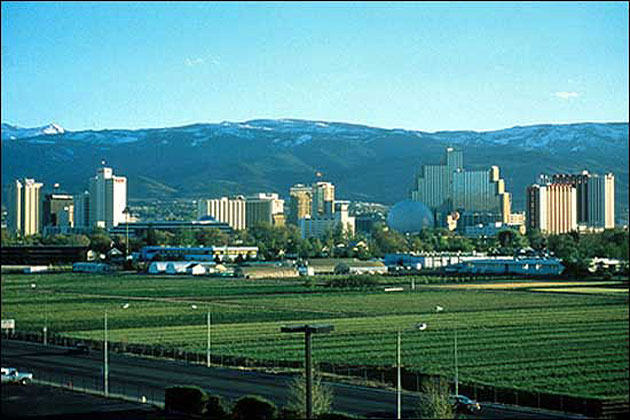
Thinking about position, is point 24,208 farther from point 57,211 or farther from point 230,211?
point 230,211

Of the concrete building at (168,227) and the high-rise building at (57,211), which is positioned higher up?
the high-rise building at (57,211)

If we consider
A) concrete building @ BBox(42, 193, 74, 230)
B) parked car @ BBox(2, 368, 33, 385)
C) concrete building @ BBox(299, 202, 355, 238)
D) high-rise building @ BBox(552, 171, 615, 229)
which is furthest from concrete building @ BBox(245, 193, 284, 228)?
parked car @ BBox(2, 368, 33, 385)

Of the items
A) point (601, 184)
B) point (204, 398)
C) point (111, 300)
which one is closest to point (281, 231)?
point (601, 184)

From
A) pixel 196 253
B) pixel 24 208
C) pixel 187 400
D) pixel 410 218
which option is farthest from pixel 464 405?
pixel 24 208

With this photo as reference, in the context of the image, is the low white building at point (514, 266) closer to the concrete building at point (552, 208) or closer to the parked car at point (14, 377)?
the parked car at point (14, 377)

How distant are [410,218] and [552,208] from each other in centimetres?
1357

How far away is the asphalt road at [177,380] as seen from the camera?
14.7 meters

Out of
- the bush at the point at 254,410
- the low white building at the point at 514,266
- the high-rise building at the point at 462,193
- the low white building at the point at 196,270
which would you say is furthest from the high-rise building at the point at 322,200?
the bush at the point at 254,410

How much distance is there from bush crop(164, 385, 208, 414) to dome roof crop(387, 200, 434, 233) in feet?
266

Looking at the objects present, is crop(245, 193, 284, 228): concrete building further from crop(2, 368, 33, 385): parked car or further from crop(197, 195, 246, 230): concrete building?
crop(2, 368, 33, 385): parked car

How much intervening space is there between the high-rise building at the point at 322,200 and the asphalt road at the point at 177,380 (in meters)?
99.2

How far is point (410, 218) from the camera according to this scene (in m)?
96.7

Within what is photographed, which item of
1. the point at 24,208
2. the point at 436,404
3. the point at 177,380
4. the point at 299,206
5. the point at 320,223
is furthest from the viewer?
the point at 299,206

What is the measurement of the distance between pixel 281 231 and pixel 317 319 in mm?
57893
